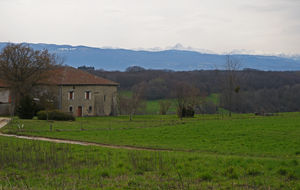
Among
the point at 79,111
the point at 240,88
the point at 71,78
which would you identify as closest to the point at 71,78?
the point at 71,78

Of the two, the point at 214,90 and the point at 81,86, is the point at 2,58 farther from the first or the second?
the point at 214,90

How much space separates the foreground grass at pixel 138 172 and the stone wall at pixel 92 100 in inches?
1687

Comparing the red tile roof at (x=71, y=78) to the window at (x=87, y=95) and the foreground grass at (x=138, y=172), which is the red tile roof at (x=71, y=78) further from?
the foreground grass at (x=138, y=172)

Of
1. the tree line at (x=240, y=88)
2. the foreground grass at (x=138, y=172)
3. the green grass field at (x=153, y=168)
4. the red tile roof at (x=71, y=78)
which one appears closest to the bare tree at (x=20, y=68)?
the red tile roof at (x=71, y=78)

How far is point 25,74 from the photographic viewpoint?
47562 mm

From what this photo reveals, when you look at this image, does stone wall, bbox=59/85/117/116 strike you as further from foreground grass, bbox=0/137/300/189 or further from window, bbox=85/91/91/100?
foreground grass, bbox=0/137/300/189

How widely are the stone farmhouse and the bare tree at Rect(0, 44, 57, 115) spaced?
4.98m

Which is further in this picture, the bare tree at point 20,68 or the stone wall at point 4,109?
the stone wall at point 4,109

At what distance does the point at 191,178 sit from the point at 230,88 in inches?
1805

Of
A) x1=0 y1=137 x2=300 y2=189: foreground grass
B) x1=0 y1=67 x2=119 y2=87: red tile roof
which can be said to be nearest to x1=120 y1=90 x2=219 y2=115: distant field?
x1=0 y1=67 x2=119 y2=87: red tile roof

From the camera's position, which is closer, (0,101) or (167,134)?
(167,134)

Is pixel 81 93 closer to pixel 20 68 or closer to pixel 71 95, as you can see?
pixel 71 95

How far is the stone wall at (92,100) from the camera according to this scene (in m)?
57.0

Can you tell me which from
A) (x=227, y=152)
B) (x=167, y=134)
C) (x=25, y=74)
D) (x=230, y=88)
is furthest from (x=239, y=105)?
(x=227, y=152)
